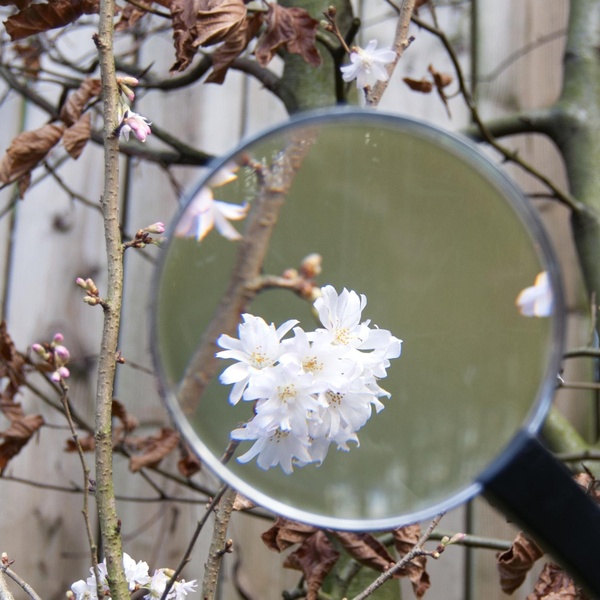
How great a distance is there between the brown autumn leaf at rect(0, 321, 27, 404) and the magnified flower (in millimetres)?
731

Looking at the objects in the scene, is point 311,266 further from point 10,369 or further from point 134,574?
point 10,369

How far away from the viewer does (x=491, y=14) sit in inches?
55.8

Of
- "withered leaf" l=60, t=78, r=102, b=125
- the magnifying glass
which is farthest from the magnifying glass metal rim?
"withered leaf" l=60, t=78, r=102, b=125

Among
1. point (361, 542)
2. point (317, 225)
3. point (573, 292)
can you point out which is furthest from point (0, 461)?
point (573, 292)

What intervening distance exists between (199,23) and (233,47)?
0.07 m

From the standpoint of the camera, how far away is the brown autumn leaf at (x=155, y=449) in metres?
1.08

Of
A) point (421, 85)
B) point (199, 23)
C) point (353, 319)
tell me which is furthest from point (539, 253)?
point (421, 85)

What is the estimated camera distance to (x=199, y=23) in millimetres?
815

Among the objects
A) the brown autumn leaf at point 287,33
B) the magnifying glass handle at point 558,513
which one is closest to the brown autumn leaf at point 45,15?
the brown autumn leaf at point 287,33

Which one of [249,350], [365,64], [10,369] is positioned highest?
[365,64]

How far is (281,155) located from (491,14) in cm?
100

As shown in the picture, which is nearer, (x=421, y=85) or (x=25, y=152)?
(x=25, y=152)

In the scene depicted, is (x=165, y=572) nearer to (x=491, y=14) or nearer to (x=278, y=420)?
(x=278, y=420)

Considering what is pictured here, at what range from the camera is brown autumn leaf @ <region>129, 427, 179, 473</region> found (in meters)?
1.08
